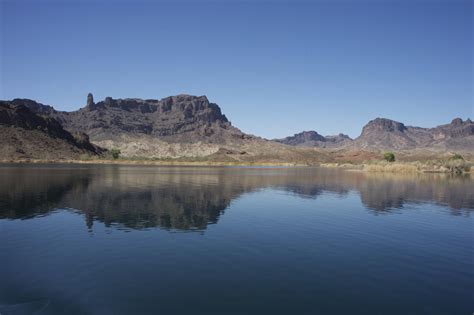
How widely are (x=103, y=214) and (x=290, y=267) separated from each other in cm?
2123

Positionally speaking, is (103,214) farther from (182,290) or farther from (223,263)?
(182,290)

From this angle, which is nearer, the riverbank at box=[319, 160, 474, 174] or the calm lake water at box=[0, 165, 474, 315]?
the calm lake water at box=[0, 165, 474, 315]

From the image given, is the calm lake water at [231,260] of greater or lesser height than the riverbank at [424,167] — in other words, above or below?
below

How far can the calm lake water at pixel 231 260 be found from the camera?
Answer: 536 inches

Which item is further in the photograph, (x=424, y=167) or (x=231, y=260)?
(x=424, y=167)

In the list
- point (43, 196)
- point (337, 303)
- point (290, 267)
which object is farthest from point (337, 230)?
point (43, 196)

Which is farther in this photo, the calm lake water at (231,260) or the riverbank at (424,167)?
the riverbank at (424,167)

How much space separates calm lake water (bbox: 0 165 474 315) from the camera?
1361cm

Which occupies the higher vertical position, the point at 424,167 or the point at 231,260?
the point at 424,167

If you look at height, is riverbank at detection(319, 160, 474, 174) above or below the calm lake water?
above

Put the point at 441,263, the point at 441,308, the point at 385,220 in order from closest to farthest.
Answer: the point at 441,308 → the point at 441,263 → the point at 385,220

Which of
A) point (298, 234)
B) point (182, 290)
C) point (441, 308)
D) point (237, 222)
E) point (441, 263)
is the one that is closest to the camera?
point (441, 308)

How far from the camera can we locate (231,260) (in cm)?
1905

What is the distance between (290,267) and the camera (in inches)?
711
